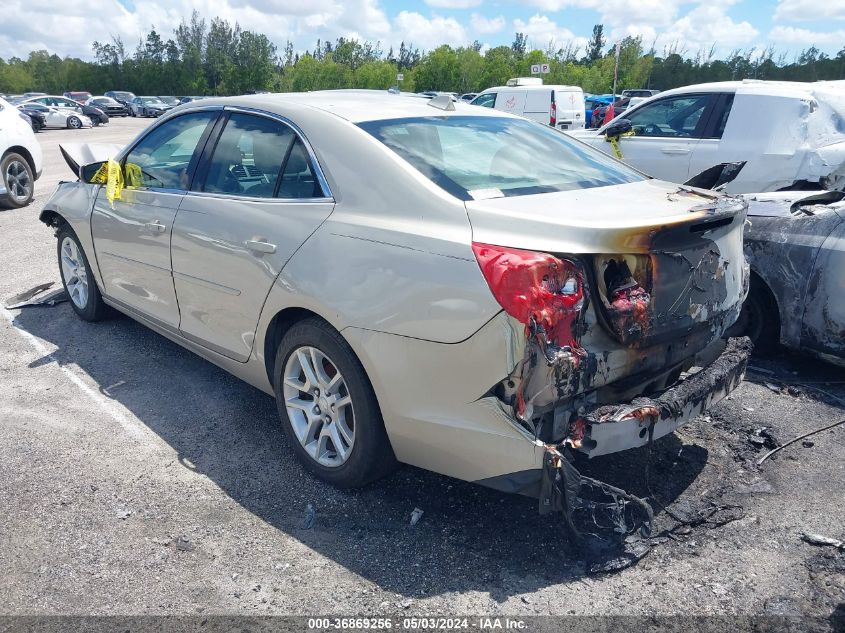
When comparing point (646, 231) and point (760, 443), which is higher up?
point (646, 231)

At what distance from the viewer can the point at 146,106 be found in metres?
49.4

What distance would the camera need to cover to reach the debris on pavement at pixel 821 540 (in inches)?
109

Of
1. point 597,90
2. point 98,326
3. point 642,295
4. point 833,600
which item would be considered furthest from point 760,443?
point 597,90

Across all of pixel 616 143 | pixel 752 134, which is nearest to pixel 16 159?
pixel 616 143

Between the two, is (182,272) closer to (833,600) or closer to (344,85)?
(833,600)

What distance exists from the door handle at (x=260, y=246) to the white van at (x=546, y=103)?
14.5m

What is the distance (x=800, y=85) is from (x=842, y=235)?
14.7 ft

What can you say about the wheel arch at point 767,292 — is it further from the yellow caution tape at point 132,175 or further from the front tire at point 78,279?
the front tire at point 78,279

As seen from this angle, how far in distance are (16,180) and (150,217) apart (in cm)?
808

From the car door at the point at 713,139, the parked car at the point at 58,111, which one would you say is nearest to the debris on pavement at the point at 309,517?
the car door at the point at 713,139

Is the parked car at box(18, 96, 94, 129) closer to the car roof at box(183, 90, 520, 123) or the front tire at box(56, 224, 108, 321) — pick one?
the front tire at box(56, 224, 108, 321)

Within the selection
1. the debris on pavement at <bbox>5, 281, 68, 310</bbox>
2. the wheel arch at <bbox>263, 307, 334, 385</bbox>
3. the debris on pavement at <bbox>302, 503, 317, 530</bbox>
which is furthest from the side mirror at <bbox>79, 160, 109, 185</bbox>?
the debris on pavement at <bbox>302, 503, 317, 530</bbox>

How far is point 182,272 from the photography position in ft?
12.6

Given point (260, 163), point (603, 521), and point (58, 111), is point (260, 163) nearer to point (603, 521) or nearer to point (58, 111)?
point (603, 521)
